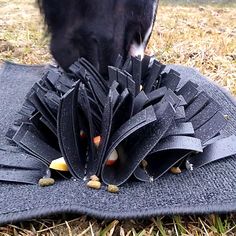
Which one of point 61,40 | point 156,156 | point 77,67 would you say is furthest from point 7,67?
point 156,156

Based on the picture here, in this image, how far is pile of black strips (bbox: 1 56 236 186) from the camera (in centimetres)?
85

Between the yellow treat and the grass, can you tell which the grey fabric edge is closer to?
the grass

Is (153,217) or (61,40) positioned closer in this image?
(153,217)

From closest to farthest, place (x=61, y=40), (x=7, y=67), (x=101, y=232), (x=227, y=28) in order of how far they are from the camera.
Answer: (x=101, y=232) → (x=61, y=40) → (x=7, y=67) → (x=227, y=28)

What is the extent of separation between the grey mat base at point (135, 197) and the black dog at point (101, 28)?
349mm

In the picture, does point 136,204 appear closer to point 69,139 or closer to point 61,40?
point 69,139

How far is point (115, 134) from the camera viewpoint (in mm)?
862

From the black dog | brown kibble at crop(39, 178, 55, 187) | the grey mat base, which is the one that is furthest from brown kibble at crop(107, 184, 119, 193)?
the black dog

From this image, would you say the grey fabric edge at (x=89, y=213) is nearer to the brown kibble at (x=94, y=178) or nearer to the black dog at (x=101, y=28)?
the brown kibble at (x=94, y=178)

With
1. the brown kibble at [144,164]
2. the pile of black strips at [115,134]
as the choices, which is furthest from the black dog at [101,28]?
the brown kibble at [144,164]

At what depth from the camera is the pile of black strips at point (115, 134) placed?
85 centimetres

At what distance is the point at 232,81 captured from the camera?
5.28 feet

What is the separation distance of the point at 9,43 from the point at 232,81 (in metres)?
1.05

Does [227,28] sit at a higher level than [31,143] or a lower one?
lower
